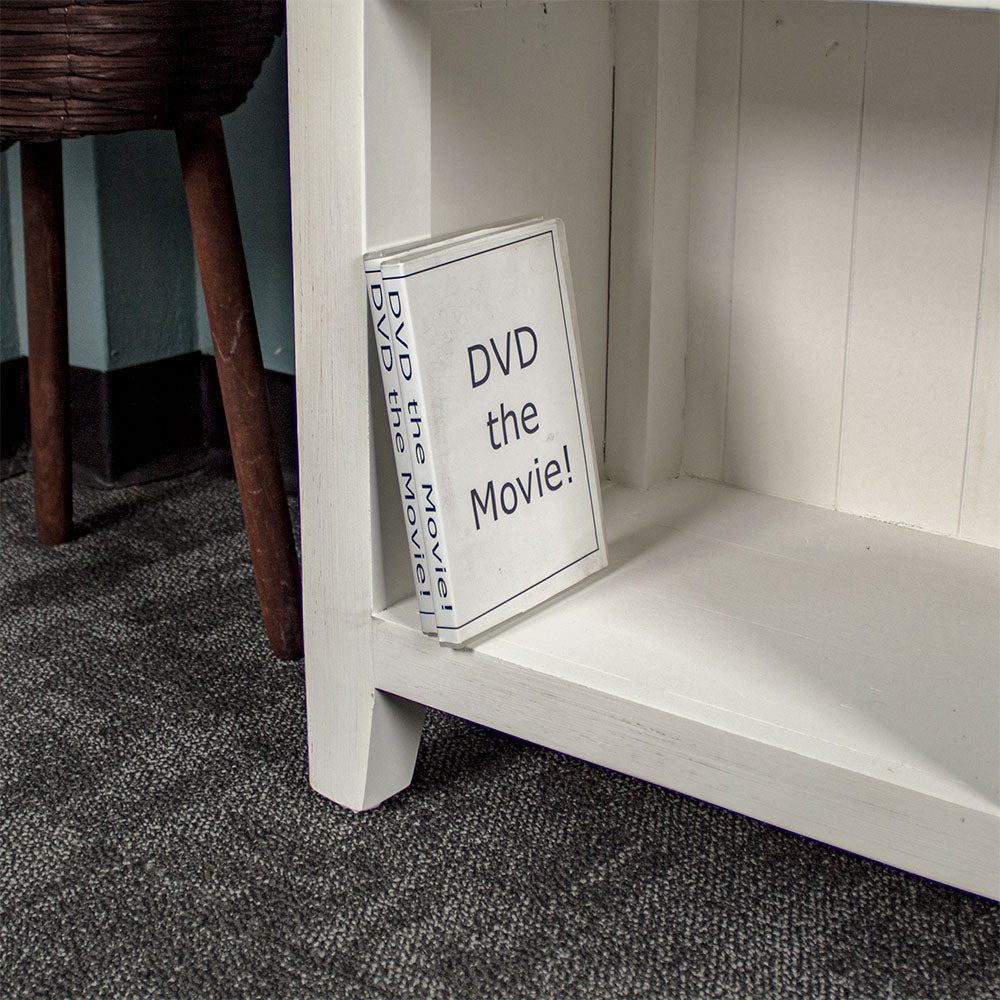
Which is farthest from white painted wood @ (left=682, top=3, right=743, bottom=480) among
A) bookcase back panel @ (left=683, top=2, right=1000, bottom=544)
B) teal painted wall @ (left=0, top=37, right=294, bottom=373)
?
teal painted wall @ (left=0, top=37, right=294, bottom=373)

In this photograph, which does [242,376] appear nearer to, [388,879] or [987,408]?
[388,879]

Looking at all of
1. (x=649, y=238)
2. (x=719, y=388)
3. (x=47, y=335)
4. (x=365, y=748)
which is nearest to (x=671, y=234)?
(x=649, y=238)

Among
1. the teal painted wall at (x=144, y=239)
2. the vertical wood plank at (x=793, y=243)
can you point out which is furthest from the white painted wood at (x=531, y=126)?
the teal painted wall at (x=144, y=239)

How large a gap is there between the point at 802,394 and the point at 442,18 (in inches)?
16.7

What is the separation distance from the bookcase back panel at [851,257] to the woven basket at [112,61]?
0.38 metres

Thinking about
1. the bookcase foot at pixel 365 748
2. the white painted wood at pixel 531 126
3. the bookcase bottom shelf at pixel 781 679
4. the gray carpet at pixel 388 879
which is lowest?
the gray carpet at pixel 388 879

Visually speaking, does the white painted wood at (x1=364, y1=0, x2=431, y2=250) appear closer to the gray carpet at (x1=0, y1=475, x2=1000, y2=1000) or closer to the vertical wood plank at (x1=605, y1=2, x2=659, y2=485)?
the vertical wood plank at (x1=605, y1=2, x2=659, y2=485)

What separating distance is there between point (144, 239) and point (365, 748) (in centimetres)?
83

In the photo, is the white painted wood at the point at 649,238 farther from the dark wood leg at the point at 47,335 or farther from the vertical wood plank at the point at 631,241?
the dark wood leg at the point at 47,335

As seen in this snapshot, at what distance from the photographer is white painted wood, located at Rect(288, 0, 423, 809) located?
0.75m

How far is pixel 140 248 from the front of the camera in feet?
4.85

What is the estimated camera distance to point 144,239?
148cm

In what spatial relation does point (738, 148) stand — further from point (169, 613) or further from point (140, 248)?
point (140, 248)

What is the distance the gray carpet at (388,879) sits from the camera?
72 centimetres
